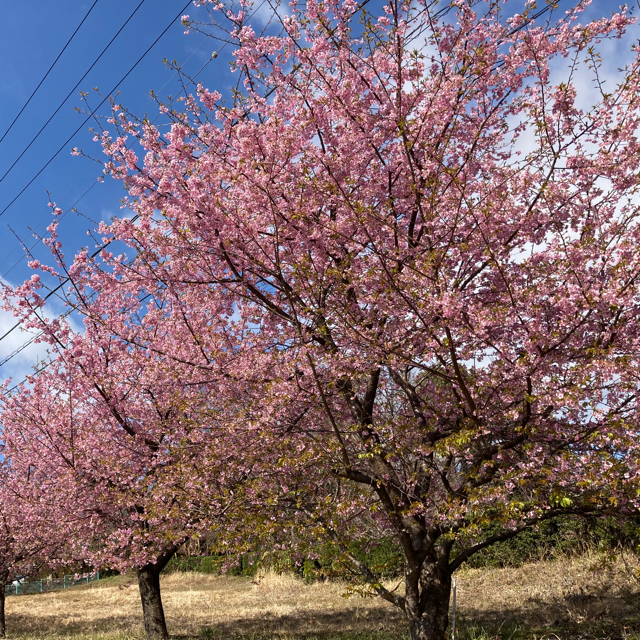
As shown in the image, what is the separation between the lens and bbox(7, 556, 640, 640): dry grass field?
27.6ft

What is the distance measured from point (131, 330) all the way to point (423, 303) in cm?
763

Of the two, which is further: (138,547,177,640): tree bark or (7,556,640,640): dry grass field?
(138,547,177,640): tree bark

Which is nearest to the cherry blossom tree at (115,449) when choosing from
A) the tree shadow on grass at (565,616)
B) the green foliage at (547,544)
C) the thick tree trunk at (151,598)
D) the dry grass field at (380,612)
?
the thick tree trunk at (151,598)

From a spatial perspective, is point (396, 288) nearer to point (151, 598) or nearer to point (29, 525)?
point (151, 598)

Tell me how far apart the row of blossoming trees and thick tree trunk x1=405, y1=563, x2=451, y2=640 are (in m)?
0.03

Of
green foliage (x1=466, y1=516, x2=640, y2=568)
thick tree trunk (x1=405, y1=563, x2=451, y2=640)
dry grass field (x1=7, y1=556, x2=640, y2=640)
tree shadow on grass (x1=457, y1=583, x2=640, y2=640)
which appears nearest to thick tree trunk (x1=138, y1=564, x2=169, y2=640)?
dry grass field (x1=7, y1=556, x2=640, y2=640)

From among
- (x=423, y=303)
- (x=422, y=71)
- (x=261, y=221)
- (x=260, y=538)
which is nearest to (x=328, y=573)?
(x=260, y=538)

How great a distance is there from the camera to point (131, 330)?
10.7 metres

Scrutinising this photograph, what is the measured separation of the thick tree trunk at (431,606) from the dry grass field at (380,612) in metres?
1.42

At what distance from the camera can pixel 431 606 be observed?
6.18m

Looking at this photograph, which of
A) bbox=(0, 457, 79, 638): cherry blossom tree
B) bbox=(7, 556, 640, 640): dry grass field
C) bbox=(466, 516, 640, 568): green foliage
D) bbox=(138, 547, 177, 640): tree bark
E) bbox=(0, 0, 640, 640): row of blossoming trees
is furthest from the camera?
bbox=(466, 516, 640, 568): green foliage

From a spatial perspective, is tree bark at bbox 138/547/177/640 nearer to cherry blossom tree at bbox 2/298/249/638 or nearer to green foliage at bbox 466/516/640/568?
cherry blossom tree at bbox 2/298/249/638

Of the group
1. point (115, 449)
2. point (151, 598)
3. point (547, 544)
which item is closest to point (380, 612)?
point (547, 544)

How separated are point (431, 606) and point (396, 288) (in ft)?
12.6
